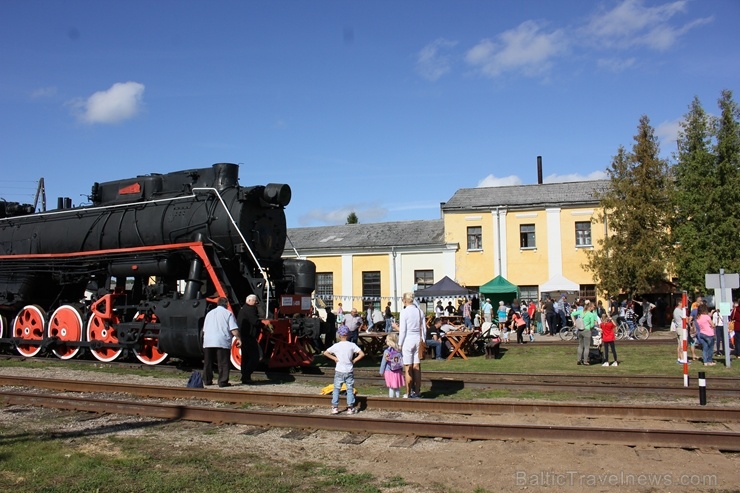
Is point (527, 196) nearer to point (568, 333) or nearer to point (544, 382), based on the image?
point (568, 333)

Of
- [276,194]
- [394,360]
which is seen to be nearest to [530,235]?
[276,194]

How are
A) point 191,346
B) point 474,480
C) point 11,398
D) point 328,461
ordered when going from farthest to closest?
1. point 191,346
2. point 11,398
3. point 328,461
4. point 474,480

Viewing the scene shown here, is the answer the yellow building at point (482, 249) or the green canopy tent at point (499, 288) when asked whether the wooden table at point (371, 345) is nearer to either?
the green canopy tent at point (499, 288)

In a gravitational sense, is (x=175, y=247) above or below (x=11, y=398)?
above

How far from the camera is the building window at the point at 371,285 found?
119 feet

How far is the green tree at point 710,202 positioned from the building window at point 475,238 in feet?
33.2

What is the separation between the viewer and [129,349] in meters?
13.8

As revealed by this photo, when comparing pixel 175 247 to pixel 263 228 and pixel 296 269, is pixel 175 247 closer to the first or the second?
pixel 263 228

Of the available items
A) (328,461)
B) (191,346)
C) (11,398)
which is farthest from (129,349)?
(328,461)

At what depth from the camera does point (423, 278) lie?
35.7 meters

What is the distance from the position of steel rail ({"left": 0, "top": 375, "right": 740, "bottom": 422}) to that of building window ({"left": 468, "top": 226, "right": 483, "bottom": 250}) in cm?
2584

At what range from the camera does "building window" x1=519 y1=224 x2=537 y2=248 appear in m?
33.9

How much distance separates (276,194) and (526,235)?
2323cm

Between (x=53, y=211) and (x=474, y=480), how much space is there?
14.2m
